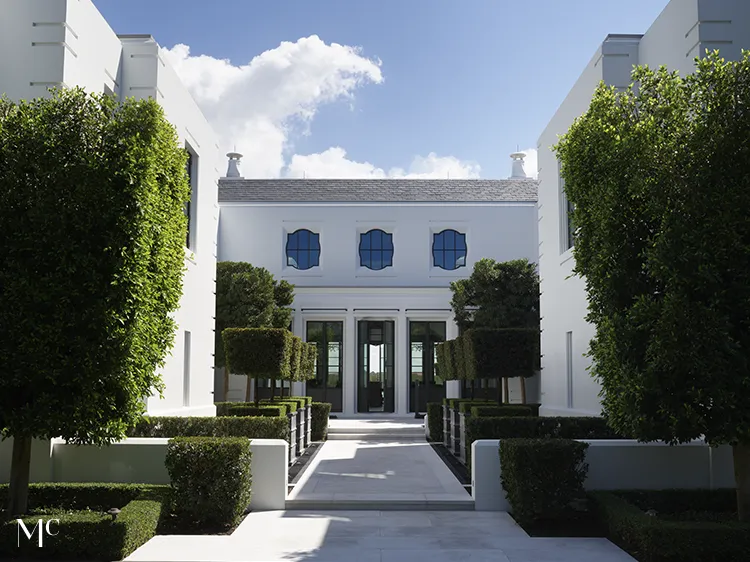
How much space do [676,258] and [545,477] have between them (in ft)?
9.98

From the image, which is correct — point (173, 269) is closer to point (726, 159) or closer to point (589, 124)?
point (589, 124)

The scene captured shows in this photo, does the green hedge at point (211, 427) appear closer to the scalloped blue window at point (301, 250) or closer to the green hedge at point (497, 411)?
the green hedge at point (497, 411)

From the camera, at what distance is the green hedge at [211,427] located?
11328 millimetres

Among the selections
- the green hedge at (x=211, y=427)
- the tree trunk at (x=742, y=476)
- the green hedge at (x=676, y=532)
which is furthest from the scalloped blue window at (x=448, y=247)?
the tree trunk at (x=742, y=476)

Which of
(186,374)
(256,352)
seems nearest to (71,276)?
(186,374)

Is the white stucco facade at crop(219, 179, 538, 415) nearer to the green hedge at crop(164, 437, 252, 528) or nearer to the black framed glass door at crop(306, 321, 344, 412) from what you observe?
the black framed glass door at crop(306, 321, 344, 412)

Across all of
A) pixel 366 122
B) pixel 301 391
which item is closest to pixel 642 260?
pixel 366 122

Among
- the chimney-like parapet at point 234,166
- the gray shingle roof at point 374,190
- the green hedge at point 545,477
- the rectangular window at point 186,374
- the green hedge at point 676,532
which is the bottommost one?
the green hedge at point 676,532

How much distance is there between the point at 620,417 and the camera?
8656 millimetres

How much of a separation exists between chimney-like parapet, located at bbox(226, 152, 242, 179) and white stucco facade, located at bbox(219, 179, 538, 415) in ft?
13.8

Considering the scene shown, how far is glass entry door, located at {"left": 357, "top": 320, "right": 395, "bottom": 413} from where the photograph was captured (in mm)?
31172

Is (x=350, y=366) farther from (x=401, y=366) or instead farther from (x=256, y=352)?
(x=256, y=352)

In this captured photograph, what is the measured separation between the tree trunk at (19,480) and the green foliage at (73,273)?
0.27m

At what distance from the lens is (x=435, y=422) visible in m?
21.4
